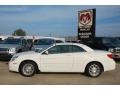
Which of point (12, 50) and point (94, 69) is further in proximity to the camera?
A: point (12, 50)

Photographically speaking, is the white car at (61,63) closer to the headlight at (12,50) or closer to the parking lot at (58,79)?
the parking lot at (58,79)

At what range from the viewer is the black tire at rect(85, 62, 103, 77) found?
11508 mm

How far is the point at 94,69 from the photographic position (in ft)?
37.9

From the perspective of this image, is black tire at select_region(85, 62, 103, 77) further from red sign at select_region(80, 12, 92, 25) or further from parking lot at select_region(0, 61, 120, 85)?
red sign at select_region(80, 12, 92, 25)

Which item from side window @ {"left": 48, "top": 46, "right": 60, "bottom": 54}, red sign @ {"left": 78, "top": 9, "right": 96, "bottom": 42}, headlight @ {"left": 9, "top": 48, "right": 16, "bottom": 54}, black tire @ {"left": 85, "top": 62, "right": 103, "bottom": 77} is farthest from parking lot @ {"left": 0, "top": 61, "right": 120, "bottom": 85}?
red sign @ {"left": 78, "top": 9, "right": 96, "bottom": 42}

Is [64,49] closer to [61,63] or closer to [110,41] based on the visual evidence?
[61,63]

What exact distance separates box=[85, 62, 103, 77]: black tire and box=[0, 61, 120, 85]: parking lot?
0.22 meters

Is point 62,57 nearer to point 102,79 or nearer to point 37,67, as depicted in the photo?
point 37,67

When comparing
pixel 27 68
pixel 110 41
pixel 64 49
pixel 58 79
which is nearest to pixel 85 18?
pixel 110 41

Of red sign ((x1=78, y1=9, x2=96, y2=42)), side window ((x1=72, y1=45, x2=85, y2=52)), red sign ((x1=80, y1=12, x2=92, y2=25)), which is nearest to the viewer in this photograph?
side window ((x1=72, y1=45, x2=85, y2=52))

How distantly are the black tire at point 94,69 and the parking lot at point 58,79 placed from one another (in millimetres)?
216

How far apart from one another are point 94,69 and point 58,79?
162cm

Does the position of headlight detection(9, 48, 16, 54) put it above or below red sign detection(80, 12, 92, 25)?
below
